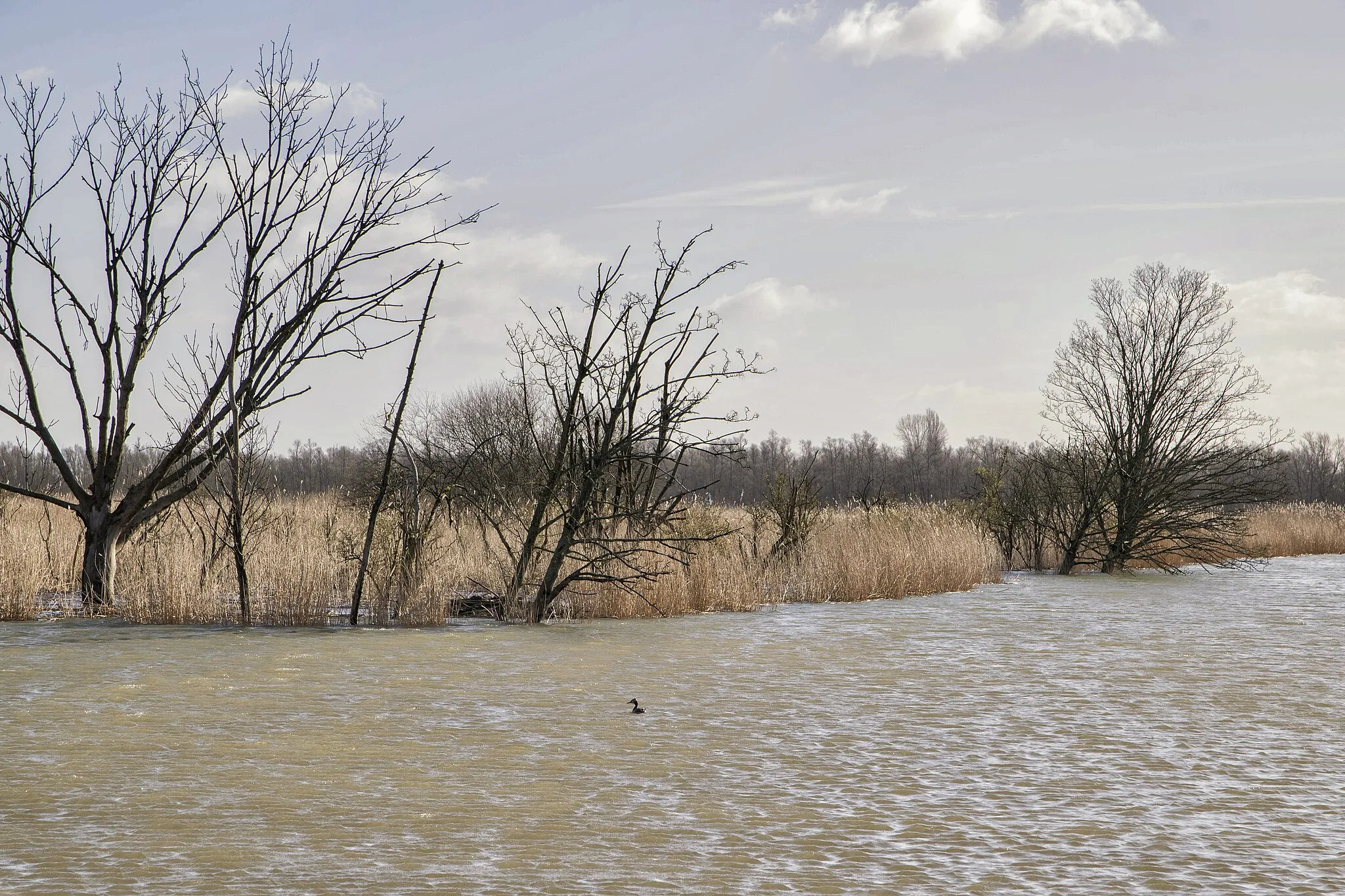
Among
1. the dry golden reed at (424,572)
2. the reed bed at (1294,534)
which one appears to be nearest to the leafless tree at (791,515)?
the dry golden reed at (424,572)

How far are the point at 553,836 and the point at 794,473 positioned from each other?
4907 centimetres

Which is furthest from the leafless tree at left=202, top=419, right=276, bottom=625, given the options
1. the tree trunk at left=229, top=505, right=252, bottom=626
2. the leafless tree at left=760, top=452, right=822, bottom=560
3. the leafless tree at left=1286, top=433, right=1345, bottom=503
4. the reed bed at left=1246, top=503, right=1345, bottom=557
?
the leafless tree at left=1286, top=433, right=1345, bottom=503

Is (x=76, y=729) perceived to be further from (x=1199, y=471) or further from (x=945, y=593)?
(x=1199, y=471)

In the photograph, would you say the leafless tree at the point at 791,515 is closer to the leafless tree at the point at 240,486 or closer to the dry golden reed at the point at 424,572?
the dry golden reed at the point at 424,572

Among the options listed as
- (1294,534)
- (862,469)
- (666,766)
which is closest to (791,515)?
(666,766)

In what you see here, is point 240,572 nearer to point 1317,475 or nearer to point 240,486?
point 240,486

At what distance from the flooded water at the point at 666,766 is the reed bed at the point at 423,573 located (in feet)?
3.80

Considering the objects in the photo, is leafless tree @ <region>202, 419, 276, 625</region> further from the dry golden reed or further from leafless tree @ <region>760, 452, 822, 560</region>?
leafless tree @ <region>760, 452, 822, 560</region>

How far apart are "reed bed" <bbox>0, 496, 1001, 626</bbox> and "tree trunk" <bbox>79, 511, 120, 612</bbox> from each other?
242 mm

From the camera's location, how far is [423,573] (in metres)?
10.9

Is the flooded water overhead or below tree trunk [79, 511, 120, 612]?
below

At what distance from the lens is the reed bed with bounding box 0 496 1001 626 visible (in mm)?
10508

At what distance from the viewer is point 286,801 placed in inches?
172

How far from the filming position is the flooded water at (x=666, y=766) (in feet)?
12.0
